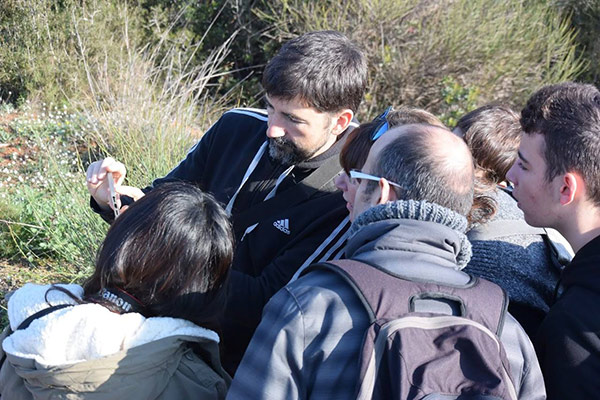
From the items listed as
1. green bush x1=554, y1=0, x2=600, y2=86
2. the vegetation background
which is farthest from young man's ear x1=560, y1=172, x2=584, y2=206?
green bush x1=554, y1=0, x2=600, y2=86

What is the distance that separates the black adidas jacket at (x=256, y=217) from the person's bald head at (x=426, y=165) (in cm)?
80

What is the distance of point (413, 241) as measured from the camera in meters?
1.66

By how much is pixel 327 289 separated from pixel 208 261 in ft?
1.57

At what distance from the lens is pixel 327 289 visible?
157cm

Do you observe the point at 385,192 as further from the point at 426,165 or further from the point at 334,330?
the point at 334,330

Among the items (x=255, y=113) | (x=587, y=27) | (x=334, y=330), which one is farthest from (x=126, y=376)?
(x=587, y=27)

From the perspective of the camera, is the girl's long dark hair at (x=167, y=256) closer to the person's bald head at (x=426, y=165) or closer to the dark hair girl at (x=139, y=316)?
the dark hair girl at (x=139, y=316)

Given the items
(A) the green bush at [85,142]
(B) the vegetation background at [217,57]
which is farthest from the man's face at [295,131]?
(B) the vegetation background at [217,57]

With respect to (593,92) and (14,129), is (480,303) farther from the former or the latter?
(14,129)

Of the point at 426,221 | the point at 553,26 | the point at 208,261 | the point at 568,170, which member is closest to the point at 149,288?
the point at 208,261

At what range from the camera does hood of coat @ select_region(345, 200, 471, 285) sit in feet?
5.32

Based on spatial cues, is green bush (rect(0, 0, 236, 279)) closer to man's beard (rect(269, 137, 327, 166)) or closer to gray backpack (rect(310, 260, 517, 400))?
man's beard (rect(269, 137, 327, 166))

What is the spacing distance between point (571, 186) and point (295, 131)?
1.16 m

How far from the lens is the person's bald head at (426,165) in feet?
5.92
